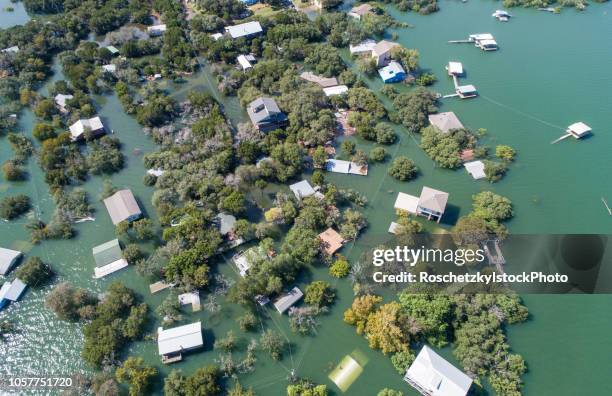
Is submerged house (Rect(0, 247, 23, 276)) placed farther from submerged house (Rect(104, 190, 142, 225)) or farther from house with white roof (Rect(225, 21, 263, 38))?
house with white roof (Rect(225, 21, 263, 38))

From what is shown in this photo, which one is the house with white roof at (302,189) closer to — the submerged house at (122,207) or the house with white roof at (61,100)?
the submerged house at (122,207)

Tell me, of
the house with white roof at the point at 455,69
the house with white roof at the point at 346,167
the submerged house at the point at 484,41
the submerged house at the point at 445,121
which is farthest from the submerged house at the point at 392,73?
the house with white roof at the point at 346,167

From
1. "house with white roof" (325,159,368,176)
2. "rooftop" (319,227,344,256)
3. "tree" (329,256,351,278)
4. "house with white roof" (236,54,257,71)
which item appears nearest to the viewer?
"tree" (329,256,351,278)

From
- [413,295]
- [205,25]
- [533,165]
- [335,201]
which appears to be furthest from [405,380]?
[205,25]

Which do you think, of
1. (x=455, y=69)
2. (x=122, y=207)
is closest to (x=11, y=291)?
(x=122, y=207)

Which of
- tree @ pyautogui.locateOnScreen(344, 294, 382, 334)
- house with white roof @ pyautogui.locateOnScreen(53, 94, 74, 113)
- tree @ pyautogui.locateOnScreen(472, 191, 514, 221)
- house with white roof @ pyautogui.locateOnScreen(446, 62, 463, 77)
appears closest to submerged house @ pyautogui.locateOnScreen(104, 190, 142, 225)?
house with white roof @ pyautogui.locateOnScreen(53, 94, 74, 113)

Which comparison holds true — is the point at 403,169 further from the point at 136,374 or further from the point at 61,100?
the point at 61,100
